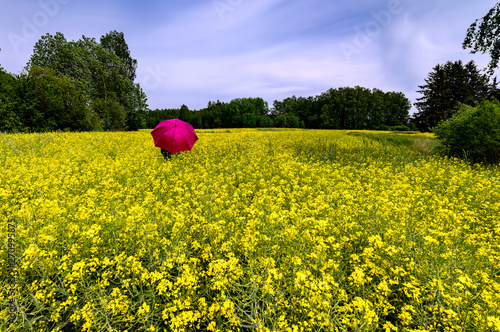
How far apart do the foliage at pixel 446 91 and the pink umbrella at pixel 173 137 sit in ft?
175

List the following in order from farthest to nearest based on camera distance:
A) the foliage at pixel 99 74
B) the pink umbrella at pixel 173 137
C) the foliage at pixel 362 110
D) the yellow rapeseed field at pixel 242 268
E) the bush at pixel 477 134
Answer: the foliage at pixel 362 110, the foliage at pixel 99 74, the bush at pixel 477 134, the pink umbrella at pixel 173 137, the yellow rapeseed field at pixel 242 268

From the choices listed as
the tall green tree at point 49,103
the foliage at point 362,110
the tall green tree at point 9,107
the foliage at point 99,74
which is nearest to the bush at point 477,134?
the tall green tree at point 49,103

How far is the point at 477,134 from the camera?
449 inches

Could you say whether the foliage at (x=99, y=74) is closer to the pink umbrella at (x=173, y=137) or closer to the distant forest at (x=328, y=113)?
the pink umbrella at (x=173, y=137)

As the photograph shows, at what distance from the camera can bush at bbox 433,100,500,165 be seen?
1102 centimetres

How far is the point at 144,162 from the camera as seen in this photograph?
336 inches

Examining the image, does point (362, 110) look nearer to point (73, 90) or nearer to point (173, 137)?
point (73, 90)

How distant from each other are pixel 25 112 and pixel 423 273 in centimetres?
3355

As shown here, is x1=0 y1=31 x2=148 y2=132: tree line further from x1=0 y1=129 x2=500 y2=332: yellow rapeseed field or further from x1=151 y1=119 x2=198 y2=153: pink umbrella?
x1=0 y1=129 x2=500 y2=332: yellow rapeseed field

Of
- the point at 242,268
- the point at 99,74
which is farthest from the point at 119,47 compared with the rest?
the point at 242,268

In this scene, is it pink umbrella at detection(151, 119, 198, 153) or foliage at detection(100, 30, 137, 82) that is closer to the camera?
pink umbrella at detection(151, 119, 198, 153)

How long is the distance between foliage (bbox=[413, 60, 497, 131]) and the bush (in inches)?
1595

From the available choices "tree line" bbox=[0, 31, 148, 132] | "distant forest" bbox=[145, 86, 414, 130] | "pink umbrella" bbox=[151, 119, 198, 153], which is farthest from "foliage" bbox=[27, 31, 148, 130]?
"distant forest" bbox=[145, 86, 414, 130]

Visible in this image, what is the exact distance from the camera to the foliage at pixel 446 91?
44.3 metres
